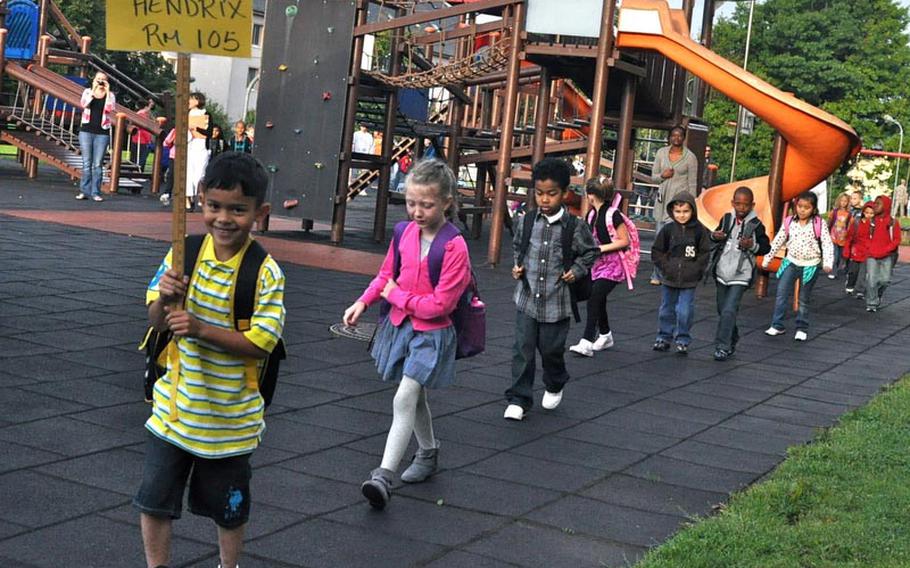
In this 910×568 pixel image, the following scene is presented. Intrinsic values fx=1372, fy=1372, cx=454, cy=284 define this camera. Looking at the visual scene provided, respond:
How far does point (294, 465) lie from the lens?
260 inches

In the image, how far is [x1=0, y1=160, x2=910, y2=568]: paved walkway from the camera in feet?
17.8

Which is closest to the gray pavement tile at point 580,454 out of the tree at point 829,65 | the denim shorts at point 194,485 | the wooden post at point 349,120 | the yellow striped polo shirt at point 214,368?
the denim shorts at point 194,485

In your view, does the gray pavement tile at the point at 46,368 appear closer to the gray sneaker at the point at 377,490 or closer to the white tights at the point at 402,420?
the white tights at the point at 402,420

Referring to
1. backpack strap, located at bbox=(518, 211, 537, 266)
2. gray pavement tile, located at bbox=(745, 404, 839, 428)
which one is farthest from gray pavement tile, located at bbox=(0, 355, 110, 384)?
gray pavement tile, located at bbox=(745, 404, 839, 428)

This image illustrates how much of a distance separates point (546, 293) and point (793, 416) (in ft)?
6.52

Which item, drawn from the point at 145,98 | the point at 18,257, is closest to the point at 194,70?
the point at 145,98

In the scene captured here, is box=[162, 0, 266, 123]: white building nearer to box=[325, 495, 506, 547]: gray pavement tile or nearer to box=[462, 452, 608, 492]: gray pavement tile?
box=[462, 452, 608, 492]: gray pavement tile

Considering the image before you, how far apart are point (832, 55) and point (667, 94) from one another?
67.8 metres

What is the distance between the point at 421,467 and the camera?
258 inches

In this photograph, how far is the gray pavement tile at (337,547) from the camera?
17.0ft

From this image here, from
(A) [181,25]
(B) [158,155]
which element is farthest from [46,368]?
(B) [158,155]

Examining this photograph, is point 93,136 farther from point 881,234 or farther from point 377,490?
point 377,490

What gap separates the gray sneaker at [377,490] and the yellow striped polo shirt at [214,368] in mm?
1512

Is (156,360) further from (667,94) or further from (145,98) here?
(145,98)
